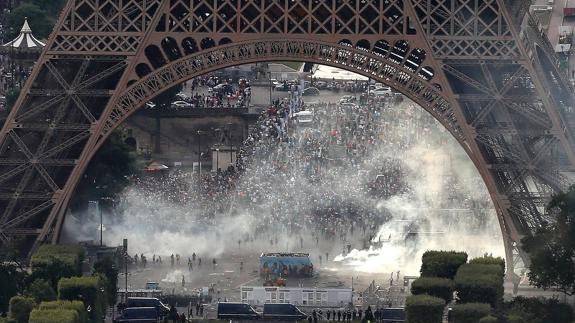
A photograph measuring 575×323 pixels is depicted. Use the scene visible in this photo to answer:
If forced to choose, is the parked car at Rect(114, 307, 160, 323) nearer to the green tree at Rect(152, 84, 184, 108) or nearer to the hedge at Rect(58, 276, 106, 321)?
the hedge at Rect(58, 276, 106, 321)

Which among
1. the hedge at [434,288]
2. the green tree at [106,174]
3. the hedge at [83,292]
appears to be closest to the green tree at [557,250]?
the hedge at [434,288]

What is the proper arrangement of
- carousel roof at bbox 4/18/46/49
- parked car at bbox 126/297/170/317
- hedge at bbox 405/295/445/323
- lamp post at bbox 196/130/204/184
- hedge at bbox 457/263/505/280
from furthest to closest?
carousel roof at bbox 4/18/46/49
lamp post at bbox 196/130/204/184
parked car at bbox 126/297/170/317
hedge at bbox 457/263/505/280
hedge at bbox 405/295/445/323

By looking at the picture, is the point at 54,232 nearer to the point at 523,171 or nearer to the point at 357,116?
the point at 523,171

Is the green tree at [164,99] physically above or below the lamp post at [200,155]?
above

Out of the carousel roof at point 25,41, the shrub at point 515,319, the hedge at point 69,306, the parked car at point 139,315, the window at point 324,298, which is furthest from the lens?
the carousel roof at point 25,41

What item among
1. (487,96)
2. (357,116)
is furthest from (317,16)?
(357,116)

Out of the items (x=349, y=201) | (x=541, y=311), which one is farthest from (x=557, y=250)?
(x=349, y=201)

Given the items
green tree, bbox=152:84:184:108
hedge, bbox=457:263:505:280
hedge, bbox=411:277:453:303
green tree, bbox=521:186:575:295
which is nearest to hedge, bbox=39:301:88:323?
hedge, bbox=411:277:453:303

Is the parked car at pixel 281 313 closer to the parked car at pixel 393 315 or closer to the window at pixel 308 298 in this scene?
the window at pixel 308 298
